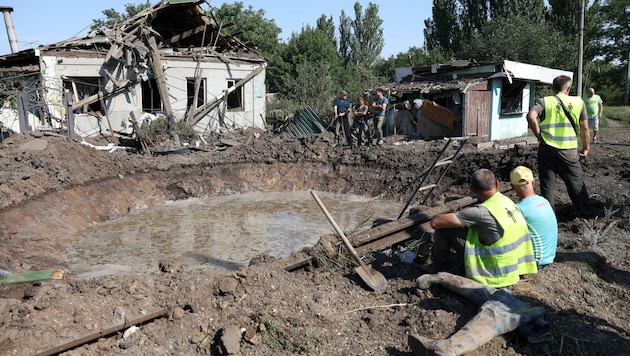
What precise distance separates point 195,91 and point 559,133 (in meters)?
13.7

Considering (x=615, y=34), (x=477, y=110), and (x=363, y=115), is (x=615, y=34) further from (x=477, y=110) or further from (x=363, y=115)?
(x=363, y=115)

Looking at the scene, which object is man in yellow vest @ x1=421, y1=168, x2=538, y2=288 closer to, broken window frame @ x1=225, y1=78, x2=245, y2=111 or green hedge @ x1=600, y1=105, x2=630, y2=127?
broken window frame @ x1=225, y1=78, x2=245, y2=111

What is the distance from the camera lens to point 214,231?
9.36m

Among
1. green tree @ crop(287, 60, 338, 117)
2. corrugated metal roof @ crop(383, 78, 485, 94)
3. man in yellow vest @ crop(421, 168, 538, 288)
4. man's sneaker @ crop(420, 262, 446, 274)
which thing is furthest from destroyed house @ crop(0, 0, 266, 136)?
man in yellow vest @ crop(421, 168, 538, 288)

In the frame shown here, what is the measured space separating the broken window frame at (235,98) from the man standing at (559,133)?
13978mm

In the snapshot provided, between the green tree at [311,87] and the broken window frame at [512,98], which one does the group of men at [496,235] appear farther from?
the green tree at [311,87]

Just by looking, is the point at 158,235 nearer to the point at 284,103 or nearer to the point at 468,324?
the point at 468,324

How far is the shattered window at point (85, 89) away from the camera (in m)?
15.0

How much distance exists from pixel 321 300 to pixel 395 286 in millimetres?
820

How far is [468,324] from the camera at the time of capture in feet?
11.3

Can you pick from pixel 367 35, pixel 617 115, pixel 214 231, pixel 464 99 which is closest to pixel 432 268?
pixel 214 231

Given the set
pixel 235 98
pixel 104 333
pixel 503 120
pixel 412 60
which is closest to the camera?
pixel 104 333

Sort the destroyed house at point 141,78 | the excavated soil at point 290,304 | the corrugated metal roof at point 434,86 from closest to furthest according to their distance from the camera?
the excavated soil at point 290,304
the destroyed house at point 141,78
the corrugated metal roof at point 434,86

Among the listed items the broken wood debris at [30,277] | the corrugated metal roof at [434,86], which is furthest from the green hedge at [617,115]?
the broken wood debris at [30,277]
